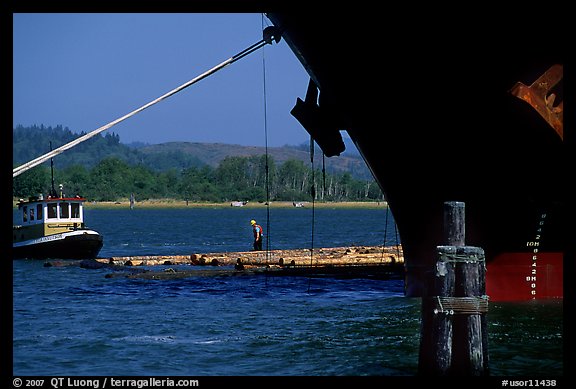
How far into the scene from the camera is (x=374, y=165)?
66.4 feet

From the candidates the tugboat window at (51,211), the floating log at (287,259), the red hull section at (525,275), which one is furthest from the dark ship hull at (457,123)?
the tugboat window at (51,211)

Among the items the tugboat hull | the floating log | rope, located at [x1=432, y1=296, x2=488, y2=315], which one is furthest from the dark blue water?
the tugboat hull

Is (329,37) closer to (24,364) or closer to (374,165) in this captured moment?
→ (374,165)

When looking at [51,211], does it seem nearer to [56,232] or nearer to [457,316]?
[56,232]

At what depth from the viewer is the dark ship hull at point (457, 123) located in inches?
660

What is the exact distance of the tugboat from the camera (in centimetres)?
3775

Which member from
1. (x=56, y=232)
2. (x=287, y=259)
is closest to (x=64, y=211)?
(x=56, y=232)

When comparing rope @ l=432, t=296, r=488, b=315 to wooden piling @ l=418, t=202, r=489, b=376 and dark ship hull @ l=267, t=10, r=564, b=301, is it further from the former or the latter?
dark ship hull @ l=267, t=10, r=564, b=301

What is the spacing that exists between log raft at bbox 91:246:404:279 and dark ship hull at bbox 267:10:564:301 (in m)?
9.95

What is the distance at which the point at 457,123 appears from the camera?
17734 millimetres

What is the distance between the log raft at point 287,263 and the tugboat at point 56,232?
9.87 ft

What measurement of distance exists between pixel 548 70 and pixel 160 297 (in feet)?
40.8

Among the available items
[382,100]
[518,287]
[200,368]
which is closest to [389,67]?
[382,100]
